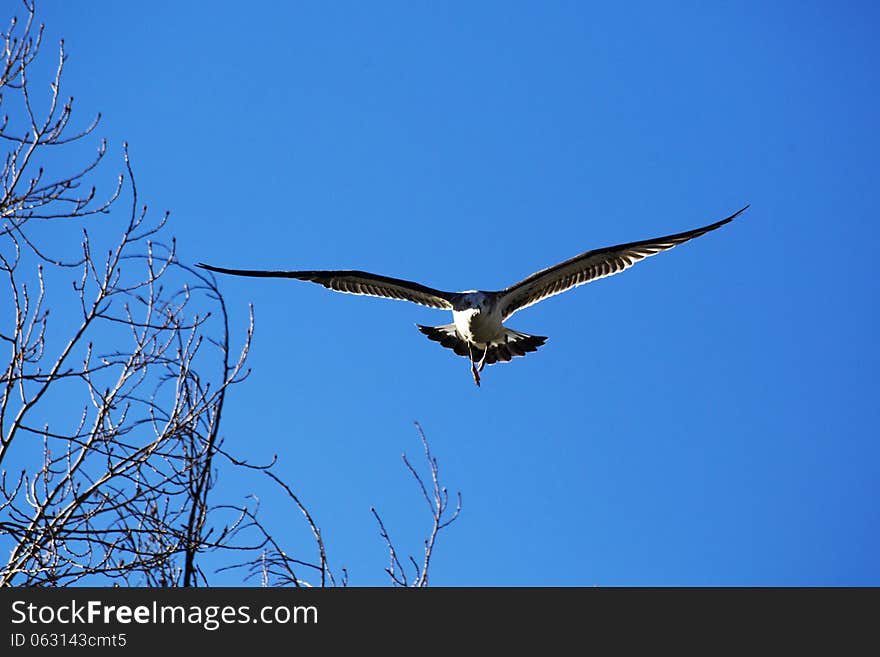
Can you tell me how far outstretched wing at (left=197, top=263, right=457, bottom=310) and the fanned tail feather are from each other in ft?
1.27

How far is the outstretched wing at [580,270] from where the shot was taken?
10.1m

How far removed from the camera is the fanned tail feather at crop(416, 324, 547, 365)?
36.0 feet

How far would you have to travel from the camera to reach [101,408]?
5.11 m

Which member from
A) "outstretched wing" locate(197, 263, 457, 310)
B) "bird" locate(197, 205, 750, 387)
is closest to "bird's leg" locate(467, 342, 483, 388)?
"bird" locate(197, 205, 750, 387)

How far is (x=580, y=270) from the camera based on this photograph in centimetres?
1061

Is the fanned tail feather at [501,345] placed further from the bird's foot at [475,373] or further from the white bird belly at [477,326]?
the bird's foot at [475,373]

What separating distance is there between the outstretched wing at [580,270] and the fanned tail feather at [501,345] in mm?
308

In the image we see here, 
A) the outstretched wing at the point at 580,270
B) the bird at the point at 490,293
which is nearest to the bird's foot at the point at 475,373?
the bird at the point at 490,293

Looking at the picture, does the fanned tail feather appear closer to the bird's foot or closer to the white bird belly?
the white bird belly

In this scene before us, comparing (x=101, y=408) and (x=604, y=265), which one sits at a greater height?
(x=604, y=265)

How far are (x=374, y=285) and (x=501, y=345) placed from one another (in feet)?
4.85
